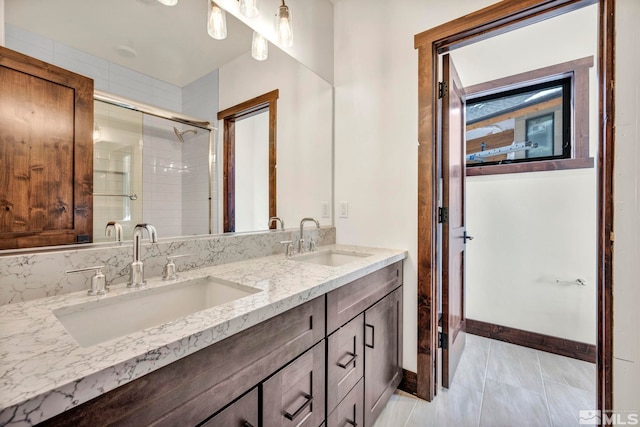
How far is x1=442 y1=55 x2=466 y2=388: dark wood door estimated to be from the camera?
5.31 feet

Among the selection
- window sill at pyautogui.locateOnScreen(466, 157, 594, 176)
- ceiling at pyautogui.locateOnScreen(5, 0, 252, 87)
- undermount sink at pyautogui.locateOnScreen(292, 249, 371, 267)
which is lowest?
undermount sink at pyautogui.locateOnScreen(292, 249, 371, 267)

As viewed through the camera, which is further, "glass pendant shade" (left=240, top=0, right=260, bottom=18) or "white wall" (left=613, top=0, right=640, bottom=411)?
"glass pendant shade" (left=240, top=0, right=260, bottom=18)

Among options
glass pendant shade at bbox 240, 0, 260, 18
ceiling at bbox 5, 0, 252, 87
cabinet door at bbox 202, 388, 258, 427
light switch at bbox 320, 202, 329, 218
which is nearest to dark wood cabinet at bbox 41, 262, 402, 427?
cabinet door at bbox 202, 388, 258, 427

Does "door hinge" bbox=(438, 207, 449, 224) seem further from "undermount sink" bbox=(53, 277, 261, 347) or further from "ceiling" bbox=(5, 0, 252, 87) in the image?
"ceiling" bbox=(5, 0, 252, 87)

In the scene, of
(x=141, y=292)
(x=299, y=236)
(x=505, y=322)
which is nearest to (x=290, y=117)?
(x=299, y=236)

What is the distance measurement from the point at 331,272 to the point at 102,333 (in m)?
0.75

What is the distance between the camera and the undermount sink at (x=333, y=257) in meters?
1.63

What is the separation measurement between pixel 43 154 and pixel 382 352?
1563 mm

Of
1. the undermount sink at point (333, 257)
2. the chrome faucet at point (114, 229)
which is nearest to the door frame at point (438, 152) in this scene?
the undermount sink at point (333, 257)

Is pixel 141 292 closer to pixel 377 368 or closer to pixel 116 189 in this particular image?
pixel 116 189

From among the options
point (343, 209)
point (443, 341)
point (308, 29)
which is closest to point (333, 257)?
point (343, 209)

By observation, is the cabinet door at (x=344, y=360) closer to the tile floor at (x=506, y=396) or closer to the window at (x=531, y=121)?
the tile floor at (x=506, y=396)

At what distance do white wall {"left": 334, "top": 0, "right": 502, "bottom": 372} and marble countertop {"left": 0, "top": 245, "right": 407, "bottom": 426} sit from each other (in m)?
0.91

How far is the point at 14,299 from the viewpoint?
0.76 meters
